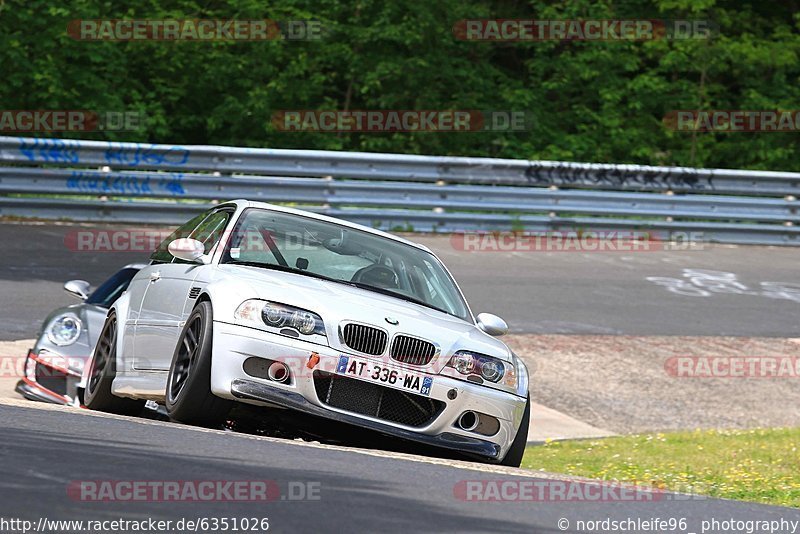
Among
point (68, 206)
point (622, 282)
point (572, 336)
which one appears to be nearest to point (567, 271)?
point (622, 282)

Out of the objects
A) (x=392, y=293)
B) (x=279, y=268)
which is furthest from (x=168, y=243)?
(x=392, y=293)

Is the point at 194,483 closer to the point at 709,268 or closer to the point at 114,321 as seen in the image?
the point at 114,321

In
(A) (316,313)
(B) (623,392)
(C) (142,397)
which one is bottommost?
(B) (623,392)

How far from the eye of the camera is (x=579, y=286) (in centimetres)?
1706

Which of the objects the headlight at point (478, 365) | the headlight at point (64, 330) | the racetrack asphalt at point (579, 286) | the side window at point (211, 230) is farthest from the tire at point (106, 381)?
the racetrack asphalt at point (579, 286)

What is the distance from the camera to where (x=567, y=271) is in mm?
18078

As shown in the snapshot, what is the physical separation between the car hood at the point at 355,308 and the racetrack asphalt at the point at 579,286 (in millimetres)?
5600

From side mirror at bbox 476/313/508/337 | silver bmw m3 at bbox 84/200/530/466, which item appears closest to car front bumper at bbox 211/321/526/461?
silver bmw m3 at bbox 84/200/530/466

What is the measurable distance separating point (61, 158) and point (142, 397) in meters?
11.2

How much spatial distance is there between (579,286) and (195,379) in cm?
1030

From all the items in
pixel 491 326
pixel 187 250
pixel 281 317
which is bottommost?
pixel 491 326

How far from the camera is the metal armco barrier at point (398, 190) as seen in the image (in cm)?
1864

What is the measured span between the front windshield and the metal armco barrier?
402 inches

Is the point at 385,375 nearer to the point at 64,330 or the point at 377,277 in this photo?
the point at 377,277
